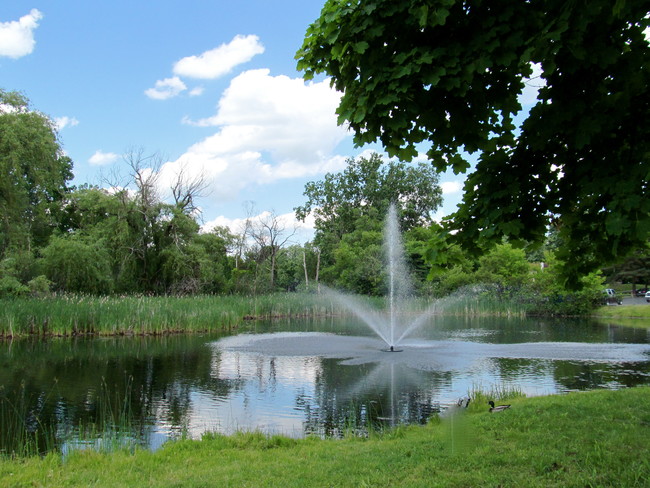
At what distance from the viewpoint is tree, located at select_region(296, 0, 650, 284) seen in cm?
388

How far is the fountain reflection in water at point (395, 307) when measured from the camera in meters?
24.3

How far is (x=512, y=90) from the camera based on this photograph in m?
4.41

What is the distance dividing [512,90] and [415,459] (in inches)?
146

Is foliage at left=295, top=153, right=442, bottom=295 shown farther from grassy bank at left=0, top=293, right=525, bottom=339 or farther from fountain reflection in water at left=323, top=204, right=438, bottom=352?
grassy bank at left=0, top=293, right=525, bottom=339

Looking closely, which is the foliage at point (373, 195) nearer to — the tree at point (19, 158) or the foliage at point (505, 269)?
the foliage at point (505, 269)

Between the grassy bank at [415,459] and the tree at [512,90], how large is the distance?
2.01 meters

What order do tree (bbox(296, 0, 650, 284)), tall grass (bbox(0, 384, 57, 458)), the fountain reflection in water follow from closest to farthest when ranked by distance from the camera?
tree (bbox(296, 0, 650, 284)), tall grass (bbox(0, 384, 57, 458)), the fountain reflection in water

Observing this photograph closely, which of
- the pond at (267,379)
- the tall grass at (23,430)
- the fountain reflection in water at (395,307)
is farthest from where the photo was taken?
the fountain reflection in water at (395,307)

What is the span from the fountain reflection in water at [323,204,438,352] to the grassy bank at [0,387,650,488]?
465 inches

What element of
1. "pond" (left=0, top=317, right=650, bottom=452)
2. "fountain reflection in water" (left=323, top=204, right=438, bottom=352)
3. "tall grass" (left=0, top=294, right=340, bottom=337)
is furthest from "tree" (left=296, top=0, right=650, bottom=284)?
"tall grass" (left=0, top=294, right=340, bottom=337)

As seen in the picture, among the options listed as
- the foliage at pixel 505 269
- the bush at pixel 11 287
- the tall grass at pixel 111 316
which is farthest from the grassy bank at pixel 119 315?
the foliage at pixel 505 269

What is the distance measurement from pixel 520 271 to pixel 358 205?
21607 mm

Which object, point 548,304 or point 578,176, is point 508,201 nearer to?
→ point 578,176

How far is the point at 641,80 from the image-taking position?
166 inches
